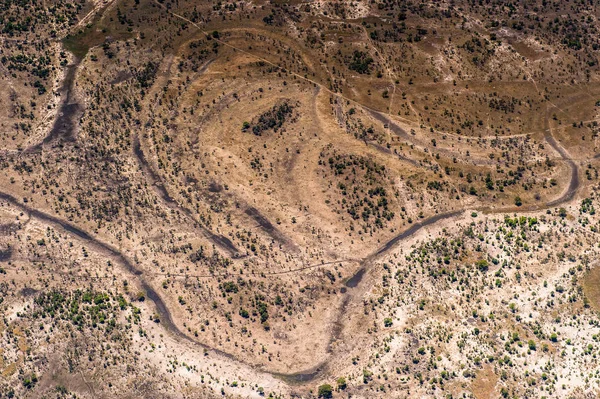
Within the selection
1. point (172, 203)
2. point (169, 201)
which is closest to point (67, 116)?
point (169, 201)

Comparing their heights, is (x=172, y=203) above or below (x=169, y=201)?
below

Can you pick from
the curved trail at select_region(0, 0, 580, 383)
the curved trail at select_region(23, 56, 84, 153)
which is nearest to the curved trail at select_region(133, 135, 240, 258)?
the curved trail at select_region(0, 0, 580, 383)

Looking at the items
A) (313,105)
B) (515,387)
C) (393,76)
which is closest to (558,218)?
(515,387)

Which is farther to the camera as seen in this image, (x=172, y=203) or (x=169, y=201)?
(x=169, y=201)

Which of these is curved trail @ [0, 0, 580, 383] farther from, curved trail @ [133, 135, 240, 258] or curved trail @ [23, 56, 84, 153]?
curved trail @ [133, 135, 240, 258]

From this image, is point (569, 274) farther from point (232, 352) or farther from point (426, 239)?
point (232, 352)

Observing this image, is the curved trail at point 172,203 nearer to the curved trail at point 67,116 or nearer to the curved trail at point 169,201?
the curved trail at point 67,116

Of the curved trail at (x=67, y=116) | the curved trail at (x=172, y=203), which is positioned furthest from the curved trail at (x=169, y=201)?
the curved trail at (x=67, y=116)

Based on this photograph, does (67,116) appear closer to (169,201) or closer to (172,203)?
(169,201)

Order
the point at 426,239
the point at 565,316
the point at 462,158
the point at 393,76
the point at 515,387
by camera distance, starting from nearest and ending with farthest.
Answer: the point at 515,387 < the point at 565,316 < the point at 426,239 < the point at 462,158 < the point at 393,76
